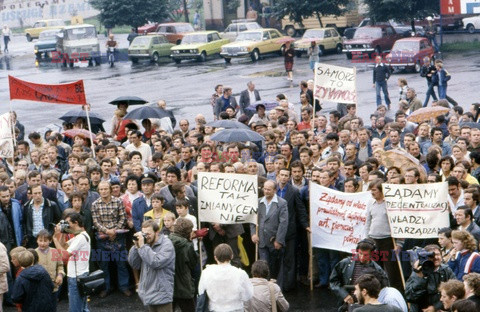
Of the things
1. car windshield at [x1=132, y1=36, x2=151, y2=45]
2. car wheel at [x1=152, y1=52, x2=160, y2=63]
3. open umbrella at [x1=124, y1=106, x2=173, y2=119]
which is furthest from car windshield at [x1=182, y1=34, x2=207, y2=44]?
open umbrella at [x1=124, y1=106, x2=173, y2=119]

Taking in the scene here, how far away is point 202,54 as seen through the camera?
47312 mm

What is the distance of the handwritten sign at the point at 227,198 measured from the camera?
12484mm

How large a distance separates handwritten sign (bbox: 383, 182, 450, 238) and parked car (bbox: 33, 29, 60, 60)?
43.4 metres

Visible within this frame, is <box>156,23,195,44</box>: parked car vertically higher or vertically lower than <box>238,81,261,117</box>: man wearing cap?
higher

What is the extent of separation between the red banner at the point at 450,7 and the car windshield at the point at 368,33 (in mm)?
3233

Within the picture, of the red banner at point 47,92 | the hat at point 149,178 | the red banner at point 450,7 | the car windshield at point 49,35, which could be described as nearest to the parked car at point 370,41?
the red banner at point 450,7

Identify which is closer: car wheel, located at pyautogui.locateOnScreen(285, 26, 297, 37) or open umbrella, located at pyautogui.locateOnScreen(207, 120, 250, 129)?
open umbrella, located at pyautogui.locateOnScreen(207, 120, 250, 129)

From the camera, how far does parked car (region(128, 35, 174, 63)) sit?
47750 mm

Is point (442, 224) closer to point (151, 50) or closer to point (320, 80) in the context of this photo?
point (320, 80)

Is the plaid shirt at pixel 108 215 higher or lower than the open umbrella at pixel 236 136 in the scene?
lower

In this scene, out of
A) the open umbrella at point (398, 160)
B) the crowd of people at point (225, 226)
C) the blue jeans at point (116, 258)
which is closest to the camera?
the crowd of people at point (225, 226)

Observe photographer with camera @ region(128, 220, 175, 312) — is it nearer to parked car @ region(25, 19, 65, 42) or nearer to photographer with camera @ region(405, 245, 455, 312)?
photographer with camera @ region(405, 245, 455, 312)

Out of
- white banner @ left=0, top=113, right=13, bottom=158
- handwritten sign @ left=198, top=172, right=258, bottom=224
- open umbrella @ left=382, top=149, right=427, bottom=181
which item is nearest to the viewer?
Result: handwritten sign @ left=198, top=172, right=258, bottom=224

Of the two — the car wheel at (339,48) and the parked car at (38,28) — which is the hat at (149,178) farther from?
the parked car at (38,28)
